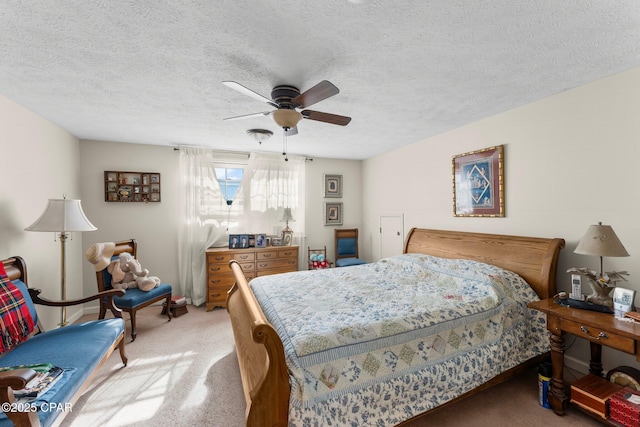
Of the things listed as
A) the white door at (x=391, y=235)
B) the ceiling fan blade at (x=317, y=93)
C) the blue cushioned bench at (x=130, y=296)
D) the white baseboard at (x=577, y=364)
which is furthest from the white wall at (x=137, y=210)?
the white baseboard at (x=577, y=364)

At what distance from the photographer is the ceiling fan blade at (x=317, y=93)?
170 cm

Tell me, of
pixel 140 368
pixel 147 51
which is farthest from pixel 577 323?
pixel 140 368

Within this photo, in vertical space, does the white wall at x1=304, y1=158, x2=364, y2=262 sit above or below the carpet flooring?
above

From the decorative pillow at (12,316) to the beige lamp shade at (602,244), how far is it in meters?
4.10

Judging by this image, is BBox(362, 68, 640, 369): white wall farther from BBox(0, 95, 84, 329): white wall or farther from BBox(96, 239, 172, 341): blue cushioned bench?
BBox(0, 95, 84, 329): white wall

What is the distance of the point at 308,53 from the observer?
180 cm

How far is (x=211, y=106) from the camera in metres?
2.70

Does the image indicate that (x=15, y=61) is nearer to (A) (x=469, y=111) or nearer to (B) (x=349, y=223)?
(A) (x=469, y=111)

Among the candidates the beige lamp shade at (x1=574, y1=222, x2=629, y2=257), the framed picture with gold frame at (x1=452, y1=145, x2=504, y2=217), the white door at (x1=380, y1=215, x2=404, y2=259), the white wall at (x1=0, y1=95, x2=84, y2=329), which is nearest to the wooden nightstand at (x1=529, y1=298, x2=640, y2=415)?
the beige lamp shade at (x1=574, y1=222, x2=629, y2=257)

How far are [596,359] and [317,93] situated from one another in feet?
9.77

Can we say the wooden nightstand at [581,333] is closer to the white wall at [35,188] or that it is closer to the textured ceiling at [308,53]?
the textured ceiling at [308,53]

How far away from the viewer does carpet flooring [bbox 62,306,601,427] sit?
190 cm

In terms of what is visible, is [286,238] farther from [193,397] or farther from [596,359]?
[596,359]

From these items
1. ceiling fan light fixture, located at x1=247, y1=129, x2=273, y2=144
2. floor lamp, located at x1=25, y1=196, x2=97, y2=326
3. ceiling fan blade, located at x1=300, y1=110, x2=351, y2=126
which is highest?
ceiling fan light fixture, located at x1=247, y1=129, x2=273, y2=144
